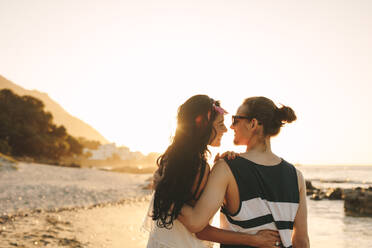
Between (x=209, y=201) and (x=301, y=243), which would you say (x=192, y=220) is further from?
(x=301, y=243)

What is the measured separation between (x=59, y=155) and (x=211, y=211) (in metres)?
54.2

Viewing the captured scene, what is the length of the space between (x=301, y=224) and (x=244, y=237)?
0.66 metres

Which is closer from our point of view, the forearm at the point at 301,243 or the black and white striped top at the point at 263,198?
the black and white striped top at the point at 263,198

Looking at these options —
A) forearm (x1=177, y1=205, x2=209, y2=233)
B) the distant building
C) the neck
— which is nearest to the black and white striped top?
the neck

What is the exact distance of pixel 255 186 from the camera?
2.67 metres

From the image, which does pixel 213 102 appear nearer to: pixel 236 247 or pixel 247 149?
pixel 247 149

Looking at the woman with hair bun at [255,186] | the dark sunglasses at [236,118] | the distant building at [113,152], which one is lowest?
the distant building at [113,152]

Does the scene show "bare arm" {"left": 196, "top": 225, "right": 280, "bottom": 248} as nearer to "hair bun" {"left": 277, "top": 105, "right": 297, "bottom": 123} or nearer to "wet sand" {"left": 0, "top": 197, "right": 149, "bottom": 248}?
"hair bun" {"left": 277, "top": 105, "right": 297, "bottom": 123}

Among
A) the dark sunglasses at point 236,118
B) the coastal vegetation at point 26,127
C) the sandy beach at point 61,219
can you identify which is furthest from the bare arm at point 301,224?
the coastal vegetation at point 26,127

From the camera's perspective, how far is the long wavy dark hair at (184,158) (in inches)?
109

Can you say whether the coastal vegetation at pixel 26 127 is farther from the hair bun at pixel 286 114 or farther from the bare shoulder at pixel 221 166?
the hair bun at pixel 286 114

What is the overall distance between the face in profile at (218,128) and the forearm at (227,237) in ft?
2.54

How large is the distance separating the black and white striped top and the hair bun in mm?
400

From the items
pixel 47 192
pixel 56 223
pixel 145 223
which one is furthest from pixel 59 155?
pixel 145 223
